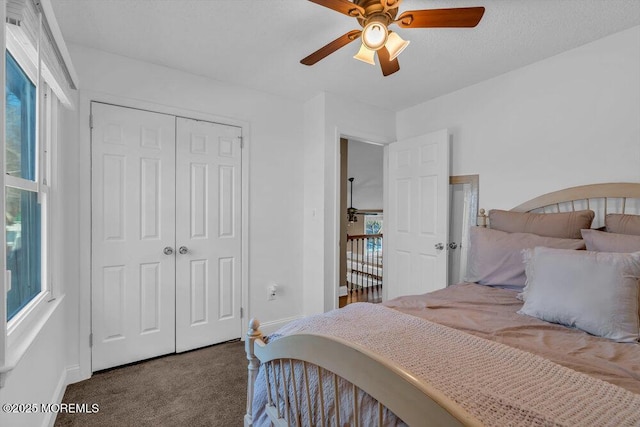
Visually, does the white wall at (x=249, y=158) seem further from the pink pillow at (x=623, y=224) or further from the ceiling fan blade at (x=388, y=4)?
the pink pillow at (x=623, y=224)

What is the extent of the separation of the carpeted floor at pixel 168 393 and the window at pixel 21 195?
0.83 m

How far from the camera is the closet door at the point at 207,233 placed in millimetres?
2617

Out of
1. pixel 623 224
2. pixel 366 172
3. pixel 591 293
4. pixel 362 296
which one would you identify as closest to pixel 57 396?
pixel 591 293

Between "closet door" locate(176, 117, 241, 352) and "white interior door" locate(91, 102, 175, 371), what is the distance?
0.26 ft

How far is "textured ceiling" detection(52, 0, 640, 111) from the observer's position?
178cm

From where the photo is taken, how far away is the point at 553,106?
2322 millimetres

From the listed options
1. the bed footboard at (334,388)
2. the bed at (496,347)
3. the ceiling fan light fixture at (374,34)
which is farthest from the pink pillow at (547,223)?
the bed footboard at (334,388)

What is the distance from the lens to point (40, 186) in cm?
164

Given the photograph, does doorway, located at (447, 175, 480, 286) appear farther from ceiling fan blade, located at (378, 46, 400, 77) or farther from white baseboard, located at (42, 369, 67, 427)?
white baseboard, located at (42, 369, 67, 427)

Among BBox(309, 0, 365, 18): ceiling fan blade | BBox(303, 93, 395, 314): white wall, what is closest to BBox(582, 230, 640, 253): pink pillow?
BBox(309, 0, 365, 18): ceiling fan blade

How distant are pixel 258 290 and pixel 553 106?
9.88 ft

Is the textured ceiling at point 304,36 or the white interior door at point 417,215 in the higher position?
the textured ceiling at point 304,36

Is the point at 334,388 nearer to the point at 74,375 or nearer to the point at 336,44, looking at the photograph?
the point at 336,44

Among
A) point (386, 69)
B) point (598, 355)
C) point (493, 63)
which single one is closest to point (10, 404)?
point (598, 355)
